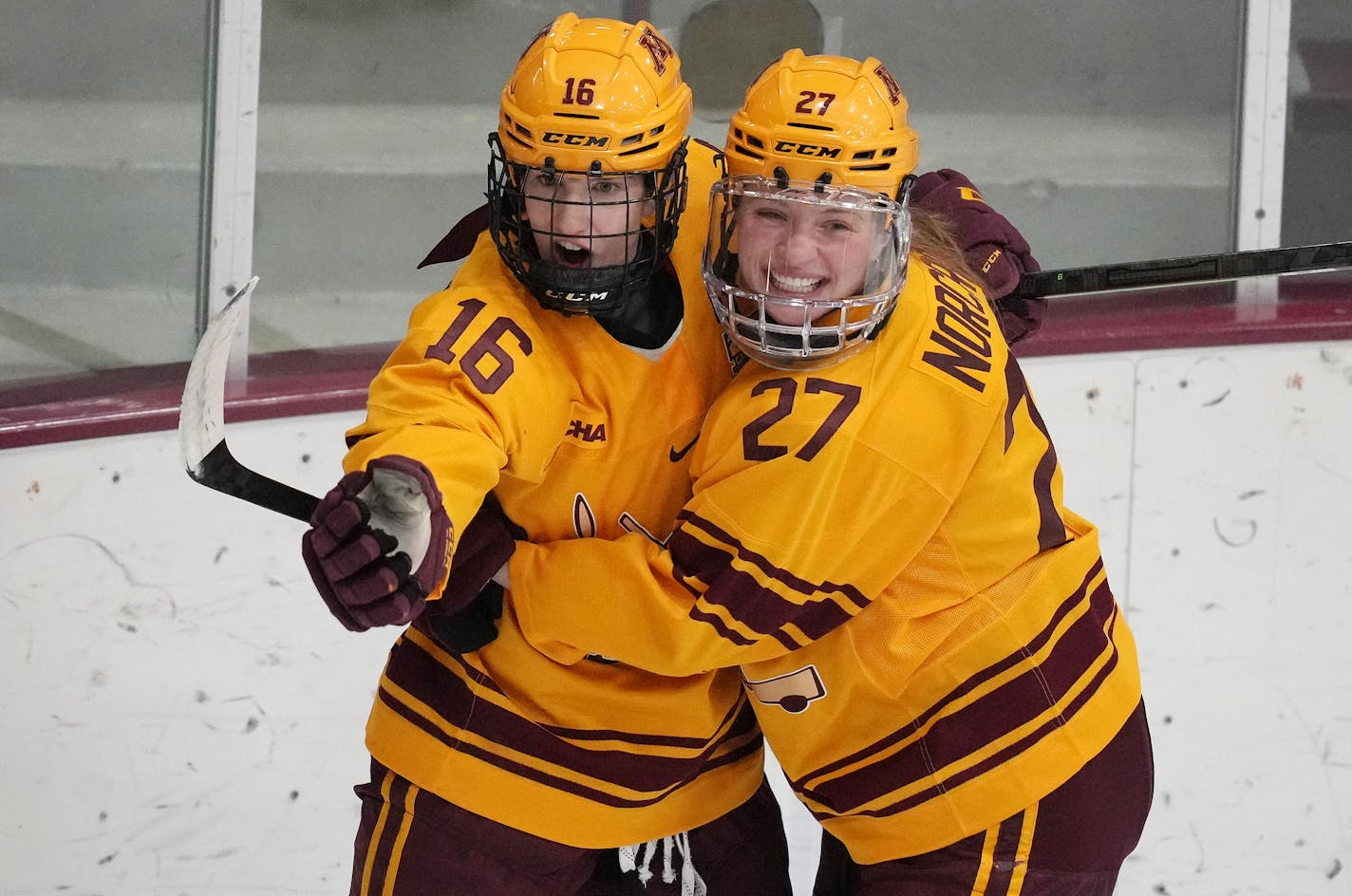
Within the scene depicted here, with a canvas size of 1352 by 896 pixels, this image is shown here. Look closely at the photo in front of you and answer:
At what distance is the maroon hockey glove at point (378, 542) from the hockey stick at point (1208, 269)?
39.1 inches

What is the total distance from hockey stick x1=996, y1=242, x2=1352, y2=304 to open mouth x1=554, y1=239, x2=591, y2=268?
2.32 feet

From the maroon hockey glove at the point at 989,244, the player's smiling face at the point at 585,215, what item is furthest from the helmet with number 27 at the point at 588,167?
the maroon hockey glove at the point at 989,244

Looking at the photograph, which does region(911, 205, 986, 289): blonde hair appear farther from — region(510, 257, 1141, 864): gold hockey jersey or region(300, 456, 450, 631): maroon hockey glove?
region(300, 456, 450, 631): maroon hockey glove

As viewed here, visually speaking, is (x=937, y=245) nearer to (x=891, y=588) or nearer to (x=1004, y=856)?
(x=891, y=588)

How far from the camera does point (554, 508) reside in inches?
60.1

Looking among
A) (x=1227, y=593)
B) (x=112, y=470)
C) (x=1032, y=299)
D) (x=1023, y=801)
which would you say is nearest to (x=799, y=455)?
(x=1023, y=801)

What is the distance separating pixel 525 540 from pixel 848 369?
1.24 ft

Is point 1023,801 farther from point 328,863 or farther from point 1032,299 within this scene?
point 328,863

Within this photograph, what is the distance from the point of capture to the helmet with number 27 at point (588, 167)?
4.57 ft

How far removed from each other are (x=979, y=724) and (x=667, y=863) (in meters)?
0.44

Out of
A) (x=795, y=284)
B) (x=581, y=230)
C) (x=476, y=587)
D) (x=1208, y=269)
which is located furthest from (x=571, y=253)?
(x=1208, y=269)

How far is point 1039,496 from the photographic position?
1.54m

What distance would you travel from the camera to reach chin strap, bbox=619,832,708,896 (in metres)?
1.76

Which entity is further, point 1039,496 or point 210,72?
point 210,72
